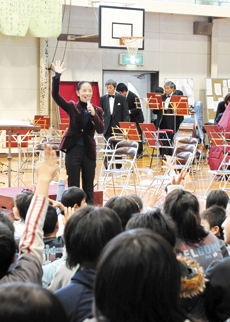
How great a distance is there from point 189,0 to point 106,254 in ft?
40.0

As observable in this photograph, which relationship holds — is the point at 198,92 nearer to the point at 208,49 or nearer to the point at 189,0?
the point at 208,49

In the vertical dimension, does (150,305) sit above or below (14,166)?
above

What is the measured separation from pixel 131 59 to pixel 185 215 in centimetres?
1035

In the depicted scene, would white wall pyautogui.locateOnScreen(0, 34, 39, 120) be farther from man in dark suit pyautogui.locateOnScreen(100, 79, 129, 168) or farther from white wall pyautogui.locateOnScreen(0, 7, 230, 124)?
man in dark suit pyautogui.locateOnScreen(100, 79, 129, 168)

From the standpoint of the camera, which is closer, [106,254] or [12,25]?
[106,254]

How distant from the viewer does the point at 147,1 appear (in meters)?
11.6

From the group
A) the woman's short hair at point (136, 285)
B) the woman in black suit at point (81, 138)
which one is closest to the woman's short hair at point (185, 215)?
the woman's short hair at point (136, 285)

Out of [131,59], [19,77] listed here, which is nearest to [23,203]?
[19,77]

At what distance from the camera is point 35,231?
1.54 metres

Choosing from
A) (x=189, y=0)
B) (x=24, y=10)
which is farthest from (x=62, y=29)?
(x=189, y=0)

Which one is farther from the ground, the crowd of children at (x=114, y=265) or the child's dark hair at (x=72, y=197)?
the crowd of children at (x=114, y=265)

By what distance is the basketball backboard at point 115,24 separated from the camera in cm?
1048

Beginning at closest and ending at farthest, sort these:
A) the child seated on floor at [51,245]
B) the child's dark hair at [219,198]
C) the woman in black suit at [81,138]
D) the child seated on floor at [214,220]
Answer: the child seated on floor at [51,245] < the child seated on floor at [214,220] < the child's dark hair at [219,198] < the woman in black suit at [81,138]

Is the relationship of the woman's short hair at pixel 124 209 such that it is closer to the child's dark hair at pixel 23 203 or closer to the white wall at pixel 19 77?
the child's dark hair at pixel 23 203
